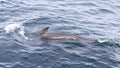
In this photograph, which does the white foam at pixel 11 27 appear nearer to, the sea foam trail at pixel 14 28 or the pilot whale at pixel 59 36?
the sea foam trail at pixel 14 28

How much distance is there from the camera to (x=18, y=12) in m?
26.5

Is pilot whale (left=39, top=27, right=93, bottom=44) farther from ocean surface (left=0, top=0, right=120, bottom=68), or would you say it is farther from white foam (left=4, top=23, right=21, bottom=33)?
white foam (left=4, top=23, right=21, bottom=33)

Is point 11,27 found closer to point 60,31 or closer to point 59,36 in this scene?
point 60,31

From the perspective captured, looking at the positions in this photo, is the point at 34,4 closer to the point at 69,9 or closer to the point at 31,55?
the point at 69,9

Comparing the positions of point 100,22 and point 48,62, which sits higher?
point 100,22

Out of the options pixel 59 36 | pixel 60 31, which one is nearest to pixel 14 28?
pixel 60 31

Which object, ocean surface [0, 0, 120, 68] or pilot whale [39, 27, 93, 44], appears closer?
ocean surface [0, 0, 120, 68]

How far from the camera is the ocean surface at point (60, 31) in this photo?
17719mm

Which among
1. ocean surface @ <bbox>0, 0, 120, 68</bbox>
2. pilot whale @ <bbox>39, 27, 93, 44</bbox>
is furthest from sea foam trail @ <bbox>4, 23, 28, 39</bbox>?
pilot whale @ <bbox>39, 27, 93, 44</bbox>

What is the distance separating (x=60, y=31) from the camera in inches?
896

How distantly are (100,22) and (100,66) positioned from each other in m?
9.08

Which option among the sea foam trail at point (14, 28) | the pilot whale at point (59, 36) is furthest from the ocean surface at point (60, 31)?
the pilot whale at point (59, 36)

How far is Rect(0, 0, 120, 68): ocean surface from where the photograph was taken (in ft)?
58.1

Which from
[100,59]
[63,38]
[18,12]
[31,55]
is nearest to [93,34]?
[63,38]
